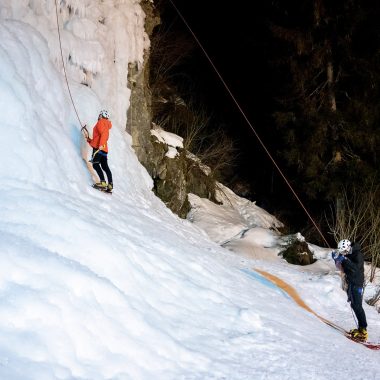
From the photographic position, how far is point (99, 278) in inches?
164

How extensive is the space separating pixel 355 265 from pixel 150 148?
6920 millimetres

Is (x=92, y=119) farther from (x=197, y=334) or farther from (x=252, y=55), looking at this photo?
(x=252, y=55)

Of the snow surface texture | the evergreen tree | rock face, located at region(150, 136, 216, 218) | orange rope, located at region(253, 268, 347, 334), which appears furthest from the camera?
the evergreen tree

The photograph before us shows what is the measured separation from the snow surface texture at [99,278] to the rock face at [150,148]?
1156 millimetres

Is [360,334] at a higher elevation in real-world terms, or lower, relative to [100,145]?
lower

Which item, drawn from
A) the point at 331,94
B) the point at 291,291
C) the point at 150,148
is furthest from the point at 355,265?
the point at 331,94

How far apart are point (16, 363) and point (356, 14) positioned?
15802 millimetres

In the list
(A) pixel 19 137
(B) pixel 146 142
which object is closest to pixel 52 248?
(A) pixel 19 137

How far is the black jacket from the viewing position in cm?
659

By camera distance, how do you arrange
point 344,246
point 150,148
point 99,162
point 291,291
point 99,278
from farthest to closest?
point 150,148 < point 291,291 < point 99,162 < point 344,246 < point 99,278

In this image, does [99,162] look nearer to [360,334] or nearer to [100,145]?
[100,145]

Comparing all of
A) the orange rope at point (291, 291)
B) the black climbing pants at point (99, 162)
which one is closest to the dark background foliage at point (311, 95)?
the orange rope at point (291, 291)

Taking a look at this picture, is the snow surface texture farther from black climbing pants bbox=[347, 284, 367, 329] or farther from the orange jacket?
black climbing pants bbox=[347, 284, 367, 329]

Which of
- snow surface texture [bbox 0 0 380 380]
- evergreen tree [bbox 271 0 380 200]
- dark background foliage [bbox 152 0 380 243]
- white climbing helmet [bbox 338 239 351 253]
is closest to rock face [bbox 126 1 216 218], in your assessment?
snow surface texture [bbox 0 0 380 380]
